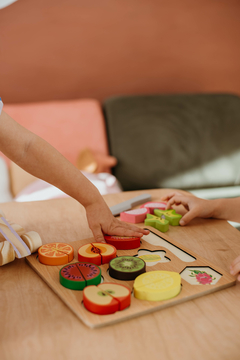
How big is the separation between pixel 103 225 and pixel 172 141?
126 centimetres

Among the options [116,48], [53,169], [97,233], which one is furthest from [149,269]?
[116,48]

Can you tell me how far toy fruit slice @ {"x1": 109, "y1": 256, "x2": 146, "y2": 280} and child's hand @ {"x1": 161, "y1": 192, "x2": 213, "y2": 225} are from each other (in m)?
0.28

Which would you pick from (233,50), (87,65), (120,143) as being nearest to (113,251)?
(120,143)

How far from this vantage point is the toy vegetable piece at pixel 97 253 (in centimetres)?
60

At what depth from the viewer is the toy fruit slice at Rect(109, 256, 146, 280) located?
542 mm

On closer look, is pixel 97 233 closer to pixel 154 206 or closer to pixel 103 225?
pixel 103 225

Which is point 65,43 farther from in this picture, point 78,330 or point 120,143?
point 78,330

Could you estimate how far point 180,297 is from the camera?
50cm

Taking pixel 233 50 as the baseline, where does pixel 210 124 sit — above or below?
below

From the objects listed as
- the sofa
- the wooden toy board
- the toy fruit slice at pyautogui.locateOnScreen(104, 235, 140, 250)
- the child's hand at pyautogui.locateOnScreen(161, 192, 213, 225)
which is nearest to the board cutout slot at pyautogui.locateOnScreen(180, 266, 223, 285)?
the wooden toy board

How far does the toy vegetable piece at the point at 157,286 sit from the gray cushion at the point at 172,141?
1315 mm

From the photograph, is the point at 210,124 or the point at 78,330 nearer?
the point at 78,330

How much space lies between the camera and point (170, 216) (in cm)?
83

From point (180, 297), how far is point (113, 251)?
0.17m
